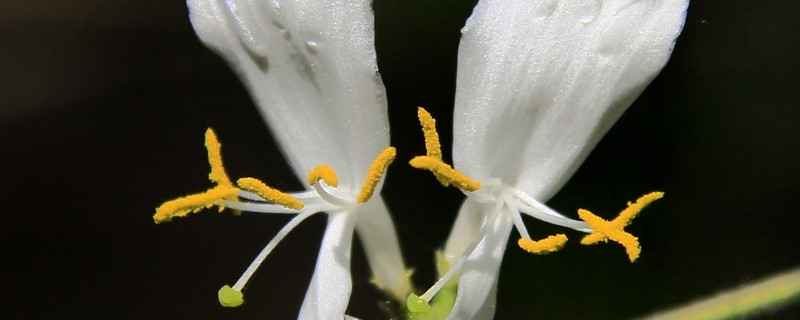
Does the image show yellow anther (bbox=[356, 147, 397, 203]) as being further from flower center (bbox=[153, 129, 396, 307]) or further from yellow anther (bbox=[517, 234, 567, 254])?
yellow anther (bbox=[517, 234, 567, 254])

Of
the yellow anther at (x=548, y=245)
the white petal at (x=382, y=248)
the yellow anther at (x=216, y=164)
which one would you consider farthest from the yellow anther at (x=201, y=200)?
the yellow anther at (x=548, y=245)

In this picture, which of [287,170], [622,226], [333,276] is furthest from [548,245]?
[287,170]

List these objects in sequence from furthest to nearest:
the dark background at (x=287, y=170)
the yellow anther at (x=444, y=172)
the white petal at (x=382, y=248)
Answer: the dark background at (x=287, y=170), the white petal at (x=382, y=248), the yellow anther at (x=444, y=172)

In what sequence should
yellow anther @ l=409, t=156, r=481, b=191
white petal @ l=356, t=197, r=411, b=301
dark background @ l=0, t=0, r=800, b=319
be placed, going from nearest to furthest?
yellow anther @ l=409, t=156, r=481, b=191, white petal @ l=356, t=197, r=411, b=301, dark background @ l=0, t=0, r=800, b=319

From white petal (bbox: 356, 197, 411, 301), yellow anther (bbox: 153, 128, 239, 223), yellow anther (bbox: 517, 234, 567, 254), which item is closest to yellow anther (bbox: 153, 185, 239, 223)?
yellow anther (bbox: 153, 128, 239, 223)

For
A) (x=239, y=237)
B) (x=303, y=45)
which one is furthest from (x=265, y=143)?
(x=303, y=45)

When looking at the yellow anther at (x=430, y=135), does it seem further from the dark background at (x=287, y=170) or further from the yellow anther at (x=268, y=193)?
the dark background at (x=287, y=170)
